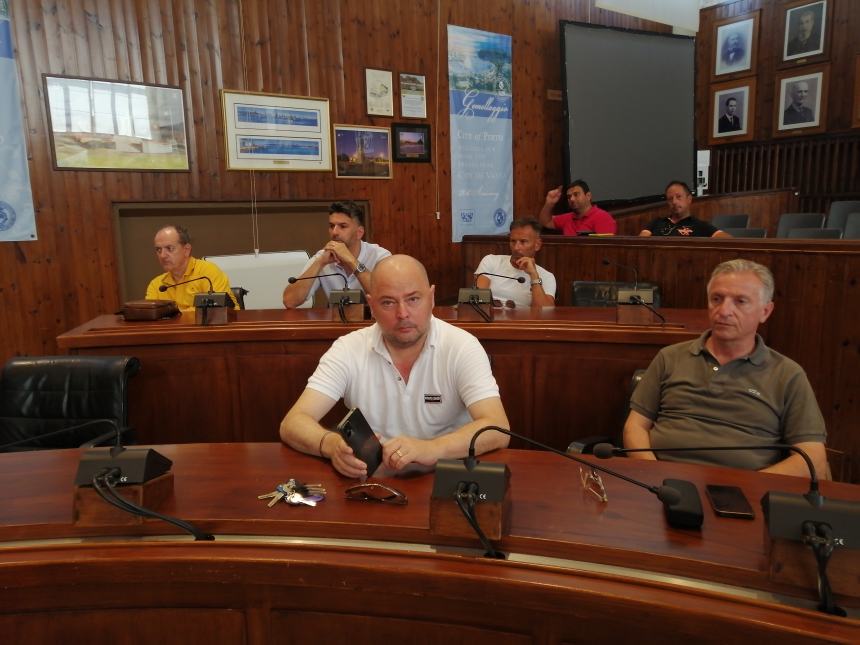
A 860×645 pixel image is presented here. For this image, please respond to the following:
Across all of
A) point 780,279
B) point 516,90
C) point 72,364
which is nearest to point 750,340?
point 780,279

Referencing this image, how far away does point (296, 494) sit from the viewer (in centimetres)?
123

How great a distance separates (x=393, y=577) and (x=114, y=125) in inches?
167

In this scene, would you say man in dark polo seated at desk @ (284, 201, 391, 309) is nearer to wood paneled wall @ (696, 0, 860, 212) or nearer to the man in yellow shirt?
the man in yellow shirt

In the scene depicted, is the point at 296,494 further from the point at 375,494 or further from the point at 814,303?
the point at 814,303

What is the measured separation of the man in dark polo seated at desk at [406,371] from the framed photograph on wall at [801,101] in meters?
8.01

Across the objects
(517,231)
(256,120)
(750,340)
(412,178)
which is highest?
(256,120)

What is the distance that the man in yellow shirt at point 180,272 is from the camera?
337 cm

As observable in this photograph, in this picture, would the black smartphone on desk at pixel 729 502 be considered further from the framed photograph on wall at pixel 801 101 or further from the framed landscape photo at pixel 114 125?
the framed photograph on wall at pixel 801 101

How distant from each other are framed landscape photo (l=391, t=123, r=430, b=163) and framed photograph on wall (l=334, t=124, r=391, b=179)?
88 mm

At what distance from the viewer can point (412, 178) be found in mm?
5836

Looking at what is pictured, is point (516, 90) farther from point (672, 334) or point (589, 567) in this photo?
point (589, 567)

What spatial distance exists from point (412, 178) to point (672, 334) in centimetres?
379

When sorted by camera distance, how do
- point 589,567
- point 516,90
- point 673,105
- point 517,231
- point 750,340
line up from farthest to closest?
point 673,105
point 516,90
point 517,231
point 750,340
point 589,567

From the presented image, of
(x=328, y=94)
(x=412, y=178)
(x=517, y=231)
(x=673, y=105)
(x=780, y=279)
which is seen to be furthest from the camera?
(x=673, y=105)
